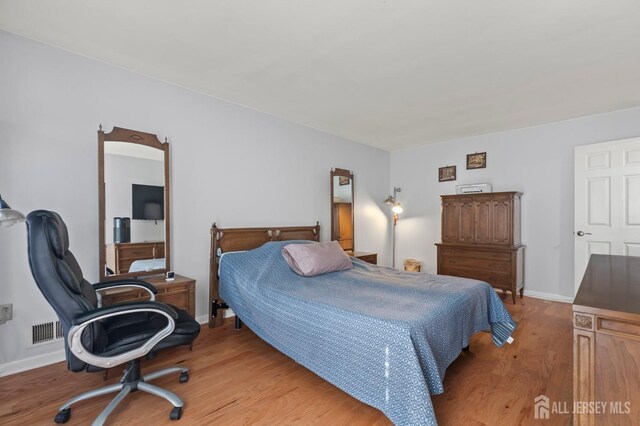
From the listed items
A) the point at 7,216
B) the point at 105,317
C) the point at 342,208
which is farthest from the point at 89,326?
the point at 342,208

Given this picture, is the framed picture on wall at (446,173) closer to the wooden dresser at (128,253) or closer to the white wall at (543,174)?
the white wall at (543,174)

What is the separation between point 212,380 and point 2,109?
2.44 m

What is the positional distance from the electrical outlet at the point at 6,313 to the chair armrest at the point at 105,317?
1204mm

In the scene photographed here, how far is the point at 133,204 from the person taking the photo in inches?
103

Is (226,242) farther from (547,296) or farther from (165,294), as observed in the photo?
(547,296)

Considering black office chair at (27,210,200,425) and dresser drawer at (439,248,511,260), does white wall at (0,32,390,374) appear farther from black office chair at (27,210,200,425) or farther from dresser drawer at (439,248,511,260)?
dresser drawer at (439,248,511,260)

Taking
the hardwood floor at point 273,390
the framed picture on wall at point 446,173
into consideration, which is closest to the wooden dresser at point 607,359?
the hardwood floor at point 273,390

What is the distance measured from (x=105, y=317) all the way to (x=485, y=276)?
13.9 feet

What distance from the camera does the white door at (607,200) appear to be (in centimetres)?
329

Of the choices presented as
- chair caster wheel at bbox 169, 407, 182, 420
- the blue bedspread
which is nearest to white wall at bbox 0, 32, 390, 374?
the blue bedspread

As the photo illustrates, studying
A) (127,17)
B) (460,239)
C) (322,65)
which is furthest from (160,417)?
A: (460,239)

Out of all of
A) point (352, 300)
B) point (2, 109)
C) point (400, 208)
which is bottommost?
point (352, 300)

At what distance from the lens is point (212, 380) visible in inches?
81.8

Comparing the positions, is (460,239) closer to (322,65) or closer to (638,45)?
(638,45)
